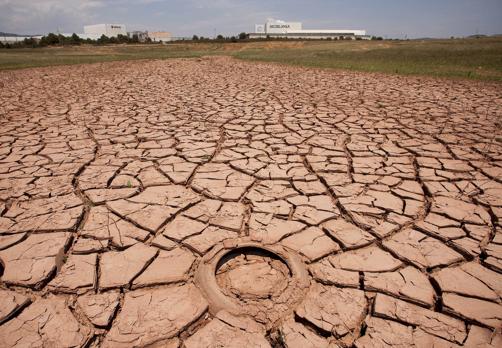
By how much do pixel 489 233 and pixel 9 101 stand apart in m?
8.12

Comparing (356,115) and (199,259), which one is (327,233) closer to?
(199,259)

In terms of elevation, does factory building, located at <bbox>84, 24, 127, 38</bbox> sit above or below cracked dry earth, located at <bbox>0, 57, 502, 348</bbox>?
above

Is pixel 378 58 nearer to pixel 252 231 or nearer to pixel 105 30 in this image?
pixel 252 231

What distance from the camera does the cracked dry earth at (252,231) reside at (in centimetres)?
146

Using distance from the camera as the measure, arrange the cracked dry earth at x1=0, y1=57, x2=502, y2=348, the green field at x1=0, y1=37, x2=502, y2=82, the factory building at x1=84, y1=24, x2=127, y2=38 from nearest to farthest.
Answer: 1. the cracked dry earth at x1=0, y1=57, x2=502, y2=348
2. the green field at x1=0, y1=37, x2=502, y2=82
3. the factory building at x1=84, y1=24, x2=127, y2=38

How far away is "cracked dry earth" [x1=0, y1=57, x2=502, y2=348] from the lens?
4.77ft

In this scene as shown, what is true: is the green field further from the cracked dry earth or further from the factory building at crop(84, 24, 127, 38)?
the factory building at crop(84, 24, 127, 38)

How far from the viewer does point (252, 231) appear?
2129 mm

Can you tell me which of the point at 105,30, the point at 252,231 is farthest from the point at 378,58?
the point at 105,30

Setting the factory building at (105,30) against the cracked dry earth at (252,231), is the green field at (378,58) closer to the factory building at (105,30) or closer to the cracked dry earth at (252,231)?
the cracked dry earth at (252,231)

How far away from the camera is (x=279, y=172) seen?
302 cm

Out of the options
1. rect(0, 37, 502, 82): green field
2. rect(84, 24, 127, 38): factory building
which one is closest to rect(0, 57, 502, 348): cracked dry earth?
rect(0, 37, 502, 82): green field

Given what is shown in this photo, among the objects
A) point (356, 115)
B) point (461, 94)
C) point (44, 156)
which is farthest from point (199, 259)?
point (461, 94)

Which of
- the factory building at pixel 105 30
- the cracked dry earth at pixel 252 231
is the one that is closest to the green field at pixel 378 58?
the cracked dry earth at pixel 252 231
